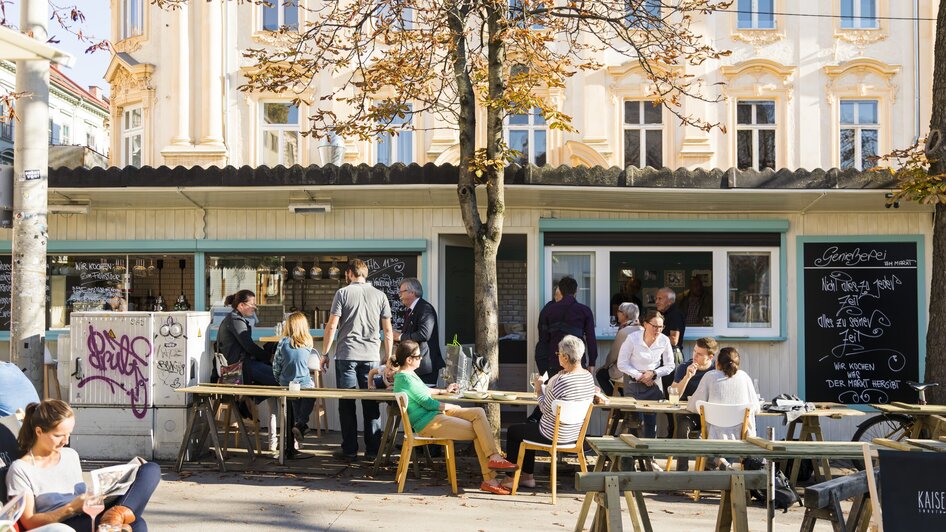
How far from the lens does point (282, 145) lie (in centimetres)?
2097

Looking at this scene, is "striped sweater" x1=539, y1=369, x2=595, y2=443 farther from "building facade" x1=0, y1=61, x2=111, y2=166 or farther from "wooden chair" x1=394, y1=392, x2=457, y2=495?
"building facade" x1=0, y1=61, x2=111, y2=166

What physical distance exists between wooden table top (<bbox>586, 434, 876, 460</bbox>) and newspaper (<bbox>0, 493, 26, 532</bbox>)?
3141 millimetres

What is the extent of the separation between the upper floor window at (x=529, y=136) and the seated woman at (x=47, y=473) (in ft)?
50.3

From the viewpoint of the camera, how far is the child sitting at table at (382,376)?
9.50 metres

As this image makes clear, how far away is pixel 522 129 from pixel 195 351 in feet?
37.7

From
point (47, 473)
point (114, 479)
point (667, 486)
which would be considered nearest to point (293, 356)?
point (114, 479)

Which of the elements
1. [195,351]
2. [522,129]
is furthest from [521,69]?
[195,351]

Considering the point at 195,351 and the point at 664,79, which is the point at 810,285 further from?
the point at 195,351

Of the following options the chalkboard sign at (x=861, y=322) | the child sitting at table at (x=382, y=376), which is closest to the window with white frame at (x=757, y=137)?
the chalkboard sign at (x=861, y=322)

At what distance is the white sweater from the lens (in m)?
8.16

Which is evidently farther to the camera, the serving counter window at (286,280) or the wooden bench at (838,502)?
the serving counter window at (286,280)

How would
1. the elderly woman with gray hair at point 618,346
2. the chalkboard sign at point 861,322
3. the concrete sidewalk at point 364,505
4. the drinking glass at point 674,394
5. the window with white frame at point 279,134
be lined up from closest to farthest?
the concrete sidewalk at point 364,505
the drinking glass at point 674,394
the elderly woman with gray hair at point 618,346
the chalkboard sign at point 861,322
the window with white frame at point 279,134

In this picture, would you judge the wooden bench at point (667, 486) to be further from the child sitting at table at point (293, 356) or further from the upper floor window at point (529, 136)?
Answer: the upper floor window at point (529, 136)

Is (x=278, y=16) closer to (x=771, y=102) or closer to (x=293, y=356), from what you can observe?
(x=771, y=102)
